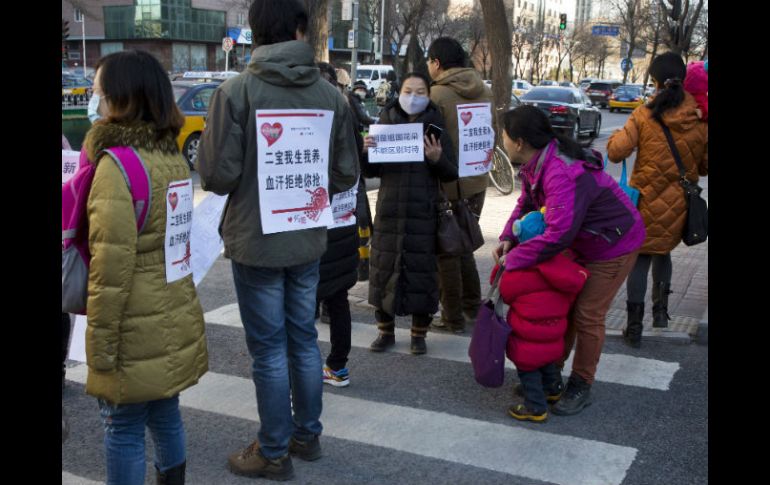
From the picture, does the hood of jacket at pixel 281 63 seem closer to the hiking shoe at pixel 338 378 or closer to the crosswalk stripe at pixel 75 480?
the crosswalk stripe at pixel 75 480

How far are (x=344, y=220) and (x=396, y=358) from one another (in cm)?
125

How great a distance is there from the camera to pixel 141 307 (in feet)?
9.27

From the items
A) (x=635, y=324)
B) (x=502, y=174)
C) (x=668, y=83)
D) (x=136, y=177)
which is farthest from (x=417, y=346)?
(x=502, y=174)

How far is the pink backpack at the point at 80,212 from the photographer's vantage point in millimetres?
2750

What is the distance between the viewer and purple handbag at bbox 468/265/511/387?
4.21 m

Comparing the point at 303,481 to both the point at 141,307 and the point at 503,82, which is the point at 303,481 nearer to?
the point at 141,307

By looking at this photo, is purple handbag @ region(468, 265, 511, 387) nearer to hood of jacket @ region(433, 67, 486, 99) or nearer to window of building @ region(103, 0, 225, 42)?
hood of jacket @ region(433, 67, 486, 99)

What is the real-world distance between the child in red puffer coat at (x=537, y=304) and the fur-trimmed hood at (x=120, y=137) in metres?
2.06

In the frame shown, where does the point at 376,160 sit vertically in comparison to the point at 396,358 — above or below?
above

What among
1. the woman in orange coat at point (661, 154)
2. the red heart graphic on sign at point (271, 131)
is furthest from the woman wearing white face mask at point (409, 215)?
the red heart graphic on sign at point (271, 131)

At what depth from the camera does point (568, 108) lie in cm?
2297
